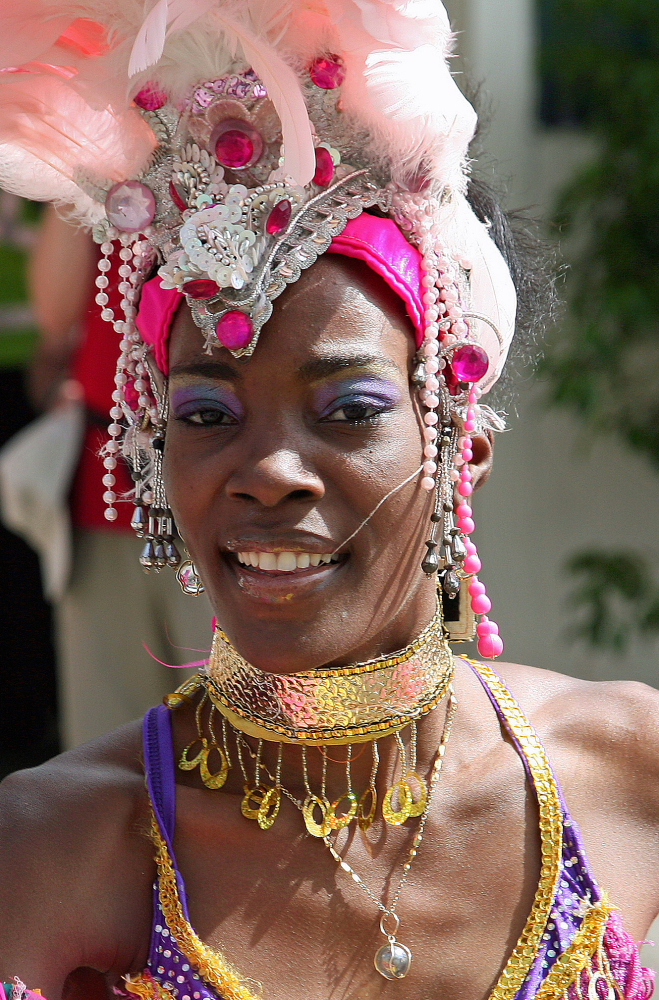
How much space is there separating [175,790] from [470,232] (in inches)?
43.2

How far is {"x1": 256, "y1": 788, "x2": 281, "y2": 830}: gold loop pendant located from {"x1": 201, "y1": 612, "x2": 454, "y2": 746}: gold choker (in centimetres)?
9

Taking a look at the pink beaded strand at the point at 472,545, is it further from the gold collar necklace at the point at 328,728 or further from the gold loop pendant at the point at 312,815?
the gold loop pendant at the point at 312,815

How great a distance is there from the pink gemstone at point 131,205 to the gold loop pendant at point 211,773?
910 mm

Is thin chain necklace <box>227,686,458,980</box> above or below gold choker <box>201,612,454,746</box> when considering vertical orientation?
below

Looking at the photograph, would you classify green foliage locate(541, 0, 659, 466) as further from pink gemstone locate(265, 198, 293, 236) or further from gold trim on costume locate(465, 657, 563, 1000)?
pink gemstone locate(265, 198, 293, 236)

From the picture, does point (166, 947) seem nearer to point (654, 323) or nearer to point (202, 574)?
point (202, 574)

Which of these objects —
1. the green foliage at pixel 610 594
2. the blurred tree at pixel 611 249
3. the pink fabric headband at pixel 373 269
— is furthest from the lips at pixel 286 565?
the green foliage at pixel 610 594

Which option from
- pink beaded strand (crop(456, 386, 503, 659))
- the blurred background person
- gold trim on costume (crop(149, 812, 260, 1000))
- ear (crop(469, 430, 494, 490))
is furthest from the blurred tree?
gold trim on costume (crop(149, 812, 260, 1000))

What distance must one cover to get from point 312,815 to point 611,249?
3.45 meters

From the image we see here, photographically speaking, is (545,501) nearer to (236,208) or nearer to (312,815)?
(312,815)

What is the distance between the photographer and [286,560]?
1948 mm

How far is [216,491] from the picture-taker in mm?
2002

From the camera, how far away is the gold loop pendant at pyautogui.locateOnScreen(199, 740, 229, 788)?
2146 mm

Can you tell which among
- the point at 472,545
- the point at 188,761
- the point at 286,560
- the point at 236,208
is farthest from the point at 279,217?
the point at 188,761
